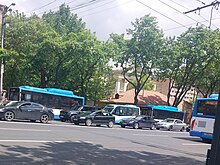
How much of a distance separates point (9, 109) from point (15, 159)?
522 inches

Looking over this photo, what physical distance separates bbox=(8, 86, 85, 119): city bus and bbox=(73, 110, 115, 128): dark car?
4.64m

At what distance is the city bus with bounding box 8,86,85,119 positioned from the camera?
90.9ft

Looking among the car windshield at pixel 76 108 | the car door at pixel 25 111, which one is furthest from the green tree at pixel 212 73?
the car door at pixel 25 111

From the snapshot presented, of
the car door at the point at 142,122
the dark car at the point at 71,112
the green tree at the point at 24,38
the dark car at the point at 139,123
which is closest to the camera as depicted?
the dark car at the point at 71,112

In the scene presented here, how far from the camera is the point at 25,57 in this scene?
126ft

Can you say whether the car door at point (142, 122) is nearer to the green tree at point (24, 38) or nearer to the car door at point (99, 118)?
the car door at point (99, 118)

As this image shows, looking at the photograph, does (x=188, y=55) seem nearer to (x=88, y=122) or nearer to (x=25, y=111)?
(x=88, y=122)

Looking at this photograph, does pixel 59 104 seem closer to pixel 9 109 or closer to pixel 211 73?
pixel 9 109

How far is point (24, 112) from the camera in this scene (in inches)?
839

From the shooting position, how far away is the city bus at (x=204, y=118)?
750 inches

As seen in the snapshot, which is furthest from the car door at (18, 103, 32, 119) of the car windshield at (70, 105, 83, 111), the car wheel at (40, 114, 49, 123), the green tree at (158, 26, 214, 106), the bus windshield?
the green tree at (158, 26, 214, 106)

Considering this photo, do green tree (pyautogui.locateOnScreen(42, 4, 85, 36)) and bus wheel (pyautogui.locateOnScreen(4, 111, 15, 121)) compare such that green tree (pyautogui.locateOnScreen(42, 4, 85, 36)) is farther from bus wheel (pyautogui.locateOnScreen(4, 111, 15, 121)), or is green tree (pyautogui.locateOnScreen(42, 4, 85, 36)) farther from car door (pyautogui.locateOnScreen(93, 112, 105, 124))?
bus wheel (pyautogui.locateOnScreen(4, 111, 15, 121))

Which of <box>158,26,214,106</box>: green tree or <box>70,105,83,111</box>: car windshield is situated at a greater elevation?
<box>158,26,214,106</box>: green tree

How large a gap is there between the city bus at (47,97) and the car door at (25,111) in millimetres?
6190
